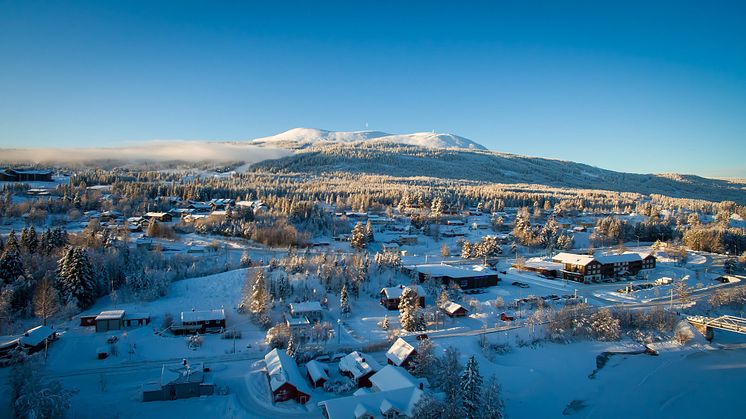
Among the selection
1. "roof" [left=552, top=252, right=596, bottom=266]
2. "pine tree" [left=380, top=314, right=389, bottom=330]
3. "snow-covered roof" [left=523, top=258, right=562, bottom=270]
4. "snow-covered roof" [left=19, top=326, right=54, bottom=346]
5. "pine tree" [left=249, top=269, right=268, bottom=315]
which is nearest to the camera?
"snow-covered roof" [left=19, top=326, right=54, bottom=346]

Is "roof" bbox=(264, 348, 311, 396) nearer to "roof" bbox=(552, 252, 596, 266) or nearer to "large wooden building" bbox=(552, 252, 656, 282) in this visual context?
"large wooden building" bbox=(552, 252, 656, 282)

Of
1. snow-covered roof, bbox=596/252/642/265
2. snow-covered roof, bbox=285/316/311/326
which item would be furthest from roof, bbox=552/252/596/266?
snow-covered roof, bbox=285/316/311/326

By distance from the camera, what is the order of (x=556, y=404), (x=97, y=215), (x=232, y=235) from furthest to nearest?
(x=97, y=215), (x=232, y=235), (x=556, y=404)

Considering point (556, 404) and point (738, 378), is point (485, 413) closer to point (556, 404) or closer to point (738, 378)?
point (556, 404)

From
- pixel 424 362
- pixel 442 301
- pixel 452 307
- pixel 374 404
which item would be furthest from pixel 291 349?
pixel 442 301

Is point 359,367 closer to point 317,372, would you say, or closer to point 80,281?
point 317,372

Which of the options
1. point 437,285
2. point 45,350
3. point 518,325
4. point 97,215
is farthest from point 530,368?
point 97,215
